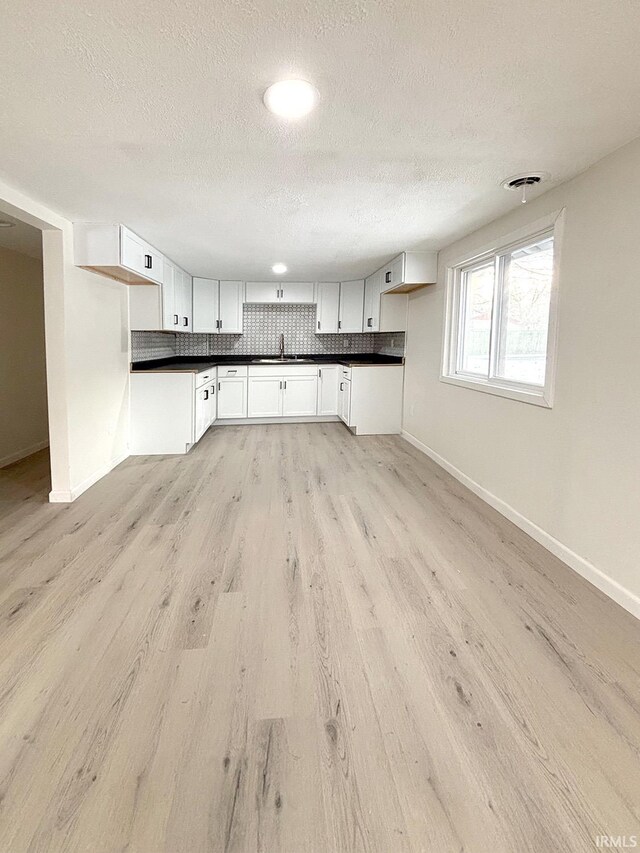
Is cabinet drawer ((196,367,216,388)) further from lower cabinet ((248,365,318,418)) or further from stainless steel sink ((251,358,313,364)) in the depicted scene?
stainless steel sink ((251,358,313,364))

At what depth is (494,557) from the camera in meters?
2.59

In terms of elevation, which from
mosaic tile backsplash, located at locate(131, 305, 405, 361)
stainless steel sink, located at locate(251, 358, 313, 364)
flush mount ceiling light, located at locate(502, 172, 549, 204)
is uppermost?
flush mount ceiling light, located at locate(502, 172, 549, 204)

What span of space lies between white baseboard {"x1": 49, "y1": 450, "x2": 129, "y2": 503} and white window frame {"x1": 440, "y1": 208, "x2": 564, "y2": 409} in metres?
3.26

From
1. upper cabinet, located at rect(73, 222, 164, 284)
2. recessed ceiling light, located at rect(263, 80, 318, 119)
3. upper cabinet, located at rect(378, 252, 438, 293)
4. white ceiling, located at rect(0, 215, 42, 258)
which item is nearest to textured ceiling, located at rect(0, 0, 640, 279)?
recessed ceiling light, located at rect(263, 80, 318, 119)

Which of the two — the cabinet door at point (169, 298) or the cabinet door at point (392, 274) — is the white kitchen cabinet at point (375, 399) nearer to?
the cabinet door at point (392, 274)

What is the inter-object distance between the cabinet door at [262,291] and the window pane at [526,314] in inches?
145

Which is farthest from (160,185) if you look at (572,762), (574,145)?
(572,762)

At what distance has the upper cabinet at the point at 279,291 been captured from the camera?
6.39m

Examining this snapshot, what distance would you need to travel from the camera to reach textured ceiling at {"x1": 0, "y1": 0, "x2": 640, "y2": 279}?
1.33 metres

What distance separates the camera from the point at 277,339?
700 cm

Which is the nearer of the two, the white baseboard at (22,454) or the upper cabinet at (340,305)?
the white baseboard at (22,454)

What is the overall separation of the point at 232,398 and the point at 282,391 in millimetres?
701

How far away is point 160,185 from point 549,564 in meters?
3.08

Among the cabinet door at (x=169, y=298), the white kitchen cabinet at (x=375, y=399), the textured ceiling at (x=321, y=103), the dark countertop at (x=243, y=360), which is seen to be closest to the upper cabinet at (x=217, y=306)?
the dark countertop at (x=243, y=360)
